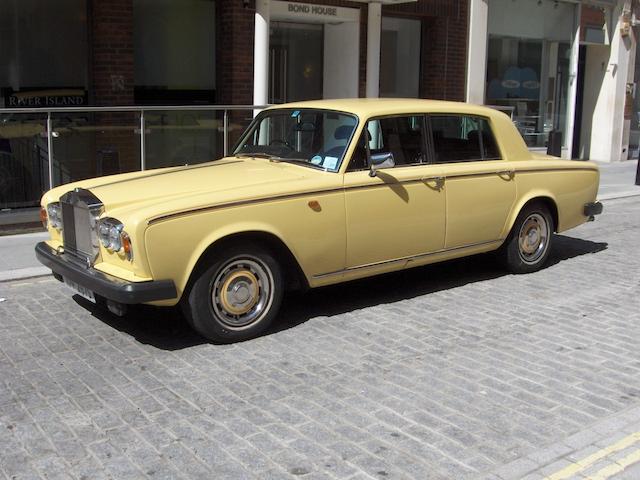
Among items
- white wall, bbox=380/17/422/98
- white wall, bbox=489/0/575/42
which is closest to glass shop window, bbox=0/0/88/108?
white wall, bbox=380/17/422/98

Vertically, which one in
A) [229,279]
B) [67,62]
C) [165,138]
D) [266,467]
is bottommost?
[266,467]

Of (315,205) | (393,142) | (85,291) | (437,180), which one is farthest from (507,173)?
(85,291)

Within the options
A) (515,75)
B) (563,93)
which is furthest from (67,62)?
(563,93)

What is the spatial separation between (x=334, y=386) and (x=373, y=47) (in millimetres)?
10122

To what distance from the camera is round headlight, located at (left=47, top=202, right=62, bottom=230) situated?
614 centimetres

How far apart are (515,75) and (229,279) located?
1380 cm

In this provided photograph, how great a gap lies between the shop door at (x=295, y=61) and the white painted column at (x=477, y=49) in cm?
345

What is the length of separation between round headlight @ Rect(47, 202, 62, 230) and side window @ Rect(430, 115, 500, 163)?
3.20 m

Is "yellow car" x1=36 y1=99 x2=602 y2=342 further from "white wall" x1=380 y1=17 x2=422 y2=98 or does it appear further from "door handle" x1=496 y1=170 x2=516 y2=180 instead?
"white wall" x1=380 y1=17 x2=422 y2=98

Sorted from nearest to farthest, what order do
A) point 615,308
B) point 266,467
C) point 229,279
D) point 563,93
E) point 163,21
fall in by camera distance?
point 266,467 < point 229,279 < point 615,308 < point 163,21 < point 563,93

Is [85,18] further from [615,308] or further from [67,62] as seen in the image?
[615,308]

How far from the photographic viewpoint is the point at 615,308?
22.1 feet

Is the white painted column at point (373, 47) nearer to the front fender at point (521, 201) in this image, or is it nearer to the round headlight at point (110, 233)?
the front fender at point (521, 201)

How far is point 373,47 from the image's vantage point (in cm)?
1400
